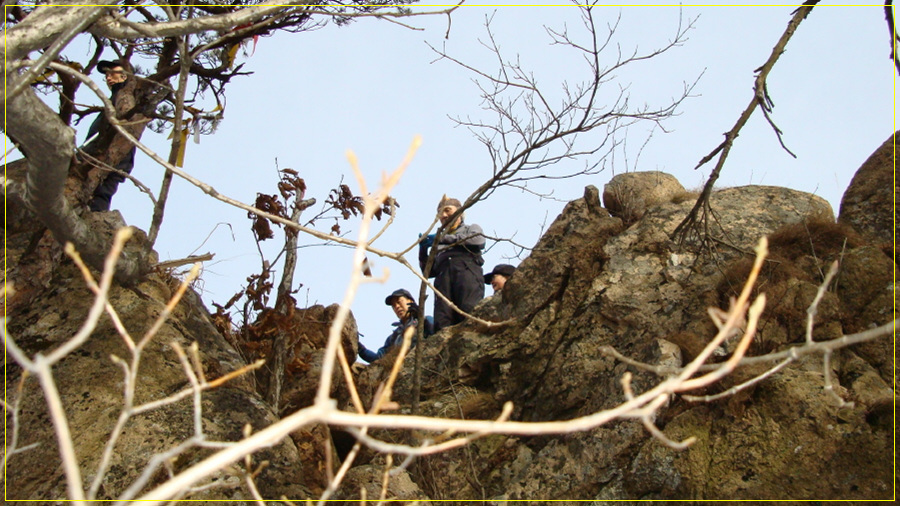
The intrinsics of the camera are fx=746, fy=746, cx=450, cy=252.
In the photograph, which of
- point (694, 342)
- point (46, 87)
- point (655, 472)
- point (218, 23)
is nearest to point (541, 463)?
point (655, 472)

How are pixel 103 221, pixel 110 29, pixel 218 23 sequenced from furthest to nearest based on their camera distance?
1. pixel 103 221
2. pixel 110 29
3. pixel 218 23

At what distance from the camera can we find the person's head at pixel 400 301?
30.7 ft

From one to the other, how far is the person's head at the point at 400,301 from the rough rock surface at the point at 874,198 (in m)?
4.91

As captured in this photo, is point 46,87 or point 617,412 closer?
point 617,412

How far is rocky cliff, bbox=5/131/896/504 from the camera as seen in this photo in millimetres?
4559

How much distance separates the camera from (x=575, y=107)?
19.9 feet

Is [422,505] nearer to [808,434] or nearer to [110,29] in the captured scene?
[808,434]

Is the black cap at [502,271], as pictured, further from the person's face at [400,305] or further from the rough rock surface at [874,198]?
the rough rock surface at [874,198]

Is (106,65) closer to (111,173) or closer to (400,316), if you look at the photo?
(111,173)

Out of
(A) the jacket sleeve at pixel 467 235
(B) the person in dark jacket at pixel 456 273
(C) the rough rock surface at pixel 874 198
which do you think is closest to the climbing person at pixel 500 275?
(B) the person in dark jacket at pixel 456 273

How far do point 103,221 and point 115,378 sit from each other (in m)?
1.84

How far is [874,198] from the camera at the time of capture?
6562mm

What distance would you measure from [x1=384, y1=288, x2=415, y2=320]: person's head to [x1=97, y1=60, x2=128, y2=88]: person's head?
13.2 feet

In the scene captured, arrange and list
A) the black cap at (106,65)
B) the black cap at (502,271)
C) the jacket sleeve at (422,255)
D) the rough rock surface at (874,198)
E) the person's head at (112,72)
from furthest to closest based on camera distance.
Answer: the black cap at (502,271), the jacket sleeve at (422,255), the black cap at (106,65), the person's head at (112,72), the rough rock surface at (874,198)
